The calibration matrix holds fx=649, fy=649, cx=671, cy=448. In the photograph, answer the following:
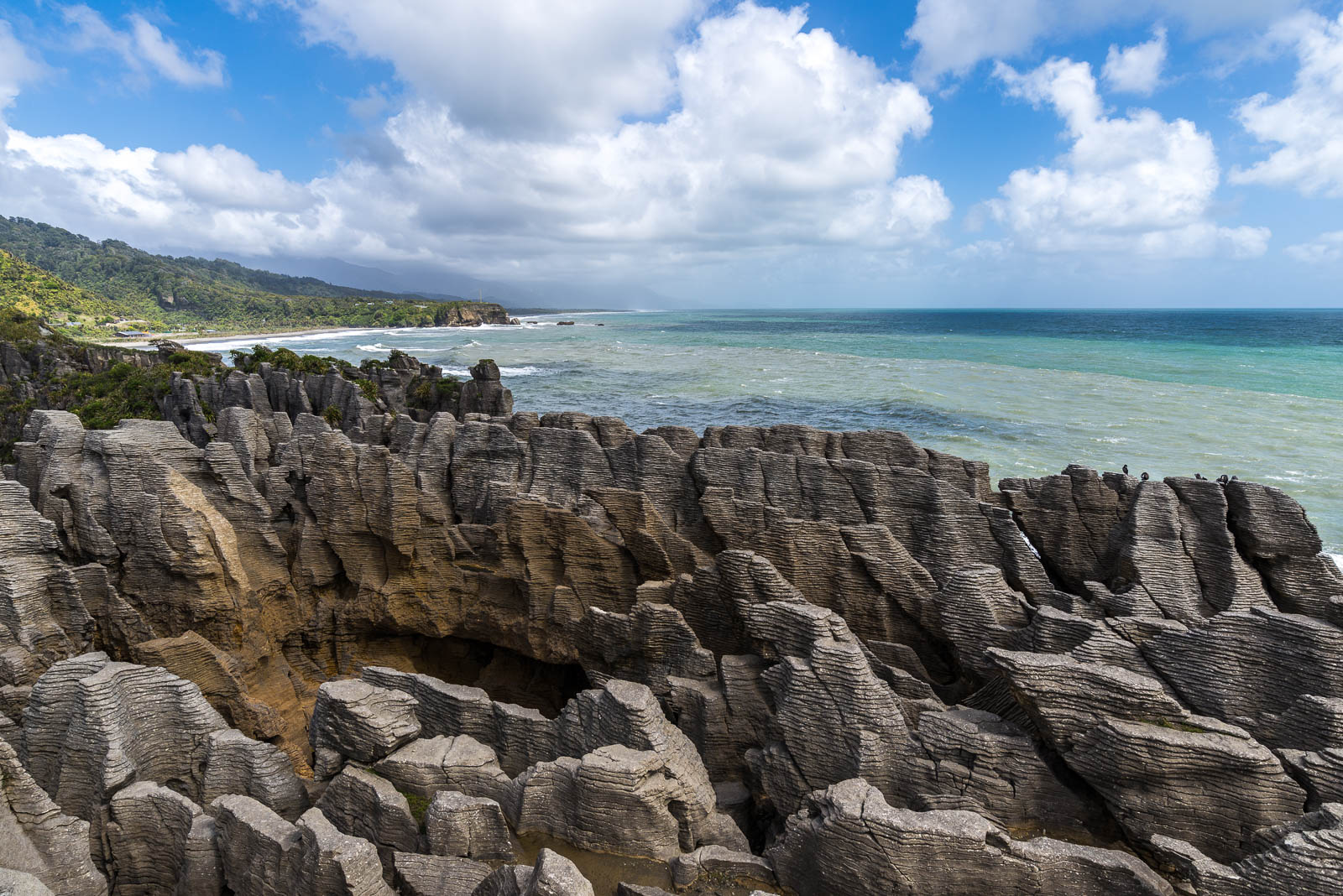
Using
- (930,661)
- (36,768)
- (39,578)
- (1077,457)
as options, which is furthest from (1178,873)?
(1077,457)

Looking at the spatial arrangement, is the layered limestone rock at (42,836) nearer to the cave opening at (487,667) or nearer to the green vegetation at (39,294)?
the cave opening at (487,667)

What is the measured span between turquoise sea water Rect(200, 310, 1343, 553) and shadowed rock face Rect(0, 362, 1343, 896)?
17707mm

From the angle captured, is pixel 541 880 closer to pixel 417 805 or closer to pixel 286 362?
pixel 417 805

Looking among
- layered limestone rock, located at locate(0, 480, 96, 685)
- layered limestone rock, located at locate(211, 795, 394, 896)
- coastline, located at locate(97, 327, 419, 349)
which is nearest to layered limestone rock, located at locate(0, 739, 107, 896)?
layered limestone rock, located at locate(211, 795, 394, 896)

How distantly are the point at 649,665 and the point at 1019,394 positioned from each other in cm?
5445

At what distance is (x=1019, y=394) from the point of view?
182 feet

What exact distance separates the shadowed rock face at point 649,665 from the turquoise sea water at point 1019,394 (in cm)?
1771

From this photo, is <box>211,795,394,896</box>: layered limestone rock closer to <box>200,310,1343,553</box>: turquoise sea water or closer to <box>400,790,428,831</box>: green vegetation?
<box>400,790,428,831</box>: green vegetation

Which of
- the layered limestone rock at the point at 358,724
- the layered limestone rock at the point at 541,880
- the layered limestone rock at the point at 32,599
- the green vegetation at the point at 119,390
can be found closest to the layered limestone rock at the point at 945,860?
the layered limestone rock at the point at 541,880

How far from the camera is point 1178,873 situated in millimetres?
6816

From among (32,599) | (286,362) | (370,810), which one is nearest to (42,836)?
(370,810)

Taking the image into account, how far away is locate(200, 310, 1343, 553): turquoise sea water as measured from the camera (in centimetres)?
3259

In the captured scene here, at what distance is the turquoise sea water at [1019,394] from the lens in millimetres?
32594

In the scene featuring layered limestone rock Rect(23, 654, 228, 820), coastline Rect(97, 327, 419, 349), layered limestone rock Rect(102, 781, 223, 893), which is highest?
coastline Rect(97, 327, 419, 349)
